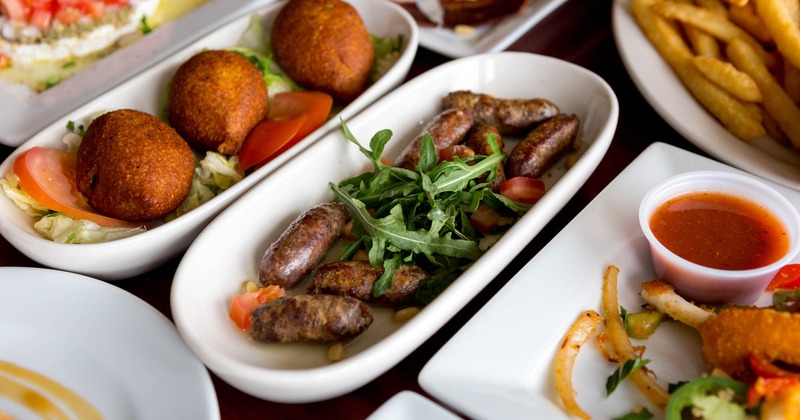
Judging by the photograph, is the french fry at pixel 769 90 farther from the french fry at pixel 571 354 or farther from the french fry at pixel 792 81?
the french fry at pixel 571 354

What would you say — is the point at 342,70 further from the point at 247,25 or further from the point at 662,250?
the point at 662,250

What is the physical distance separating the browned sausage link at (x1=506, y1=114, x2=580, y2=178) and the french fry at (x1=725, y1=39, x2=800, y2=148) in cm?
75

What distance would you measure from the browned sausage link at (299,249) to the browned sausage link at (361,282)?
0.23ft

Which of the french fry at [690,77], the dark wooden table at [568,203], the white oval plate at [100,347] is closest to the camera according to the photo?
the white oval plate at [100,347]

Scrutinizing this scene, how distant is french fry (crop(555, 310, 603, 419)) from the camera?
6.27 ft

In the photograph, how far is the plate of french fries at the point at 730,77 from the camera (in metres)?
2.76

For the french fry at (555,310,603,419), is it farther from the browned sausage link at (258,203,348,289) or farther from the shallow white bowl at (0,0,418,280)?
the shallow white bowl at (0,0,418,280)

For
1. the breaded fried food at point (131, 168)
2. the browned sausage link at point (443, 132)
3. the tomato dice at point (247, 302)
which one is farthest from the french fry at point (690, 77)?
the breaded fried food at point (131, 168)

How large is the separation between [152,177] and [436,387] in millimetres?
1235

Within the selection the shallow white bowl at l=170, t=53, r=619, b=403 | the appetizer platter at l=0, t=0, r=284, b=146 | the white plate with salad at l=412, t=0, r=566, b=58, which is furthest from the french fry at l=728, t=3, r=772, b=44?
the appetizer platter at l=0, t=0, r=284, b=146

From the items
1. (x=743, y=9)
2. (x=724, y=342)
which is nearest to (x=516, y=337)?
(x=724, y=342)

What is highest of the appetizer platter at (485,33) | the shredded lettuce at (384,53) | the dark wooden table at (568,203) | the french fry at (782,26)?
the french fry at (782,26)

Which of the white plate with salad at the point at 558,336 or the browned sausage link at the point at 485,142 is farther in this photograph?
the browned sausage link at the point at 485,142

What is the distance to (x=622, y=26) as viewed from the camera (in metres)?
3.39
